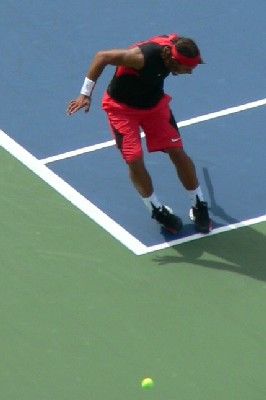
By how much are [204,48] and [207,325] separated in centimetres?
504

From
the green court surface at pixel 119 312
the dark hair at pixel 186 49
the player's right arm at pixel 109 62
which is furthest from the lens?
the player's right arm at pixel 109 62

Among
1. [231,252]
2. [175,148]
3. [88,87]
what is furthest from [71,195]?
[231,252]

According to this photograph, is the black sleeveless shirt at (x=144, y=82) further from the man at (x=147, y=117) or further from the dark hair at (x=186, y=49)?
the dark hair at (x=186, y=49)

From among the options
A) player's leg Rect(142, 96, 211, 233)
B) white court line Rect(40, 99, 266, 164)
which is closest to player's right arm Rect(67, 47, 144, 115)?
player's leg Rect(142, 96, 211, 233)

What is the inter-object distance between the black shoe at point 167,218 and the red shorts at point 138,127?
0.52 m

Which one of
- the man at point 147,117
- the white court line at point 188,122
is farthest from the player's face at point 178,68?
the white court line at point 188,122

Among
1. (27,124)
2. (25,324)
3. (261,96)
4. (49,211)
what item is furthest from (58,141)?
(25,324)

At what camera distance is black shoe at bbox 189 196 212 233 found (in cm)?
1085

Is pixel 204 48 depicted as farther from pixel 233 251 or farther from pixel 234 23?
pixel 233 251

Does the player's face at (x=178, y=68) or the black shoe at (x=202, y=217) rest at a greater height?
the player's face at (x=178, y=68)

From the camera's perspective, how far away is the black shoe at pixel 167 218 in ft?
35.6

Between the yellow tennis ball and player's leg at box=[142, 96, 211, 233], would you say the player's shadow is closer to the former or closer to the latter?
player's leg at box=[142, 96, 211, 233]

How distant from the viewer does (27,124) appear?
1277 cm

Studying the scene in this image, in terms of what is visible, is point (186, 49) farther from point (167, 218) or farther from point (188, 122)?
point (188, 122)
